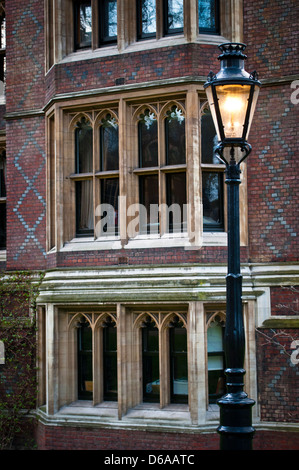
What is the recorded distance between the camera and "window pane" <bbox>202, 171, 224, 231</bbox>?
956 cm

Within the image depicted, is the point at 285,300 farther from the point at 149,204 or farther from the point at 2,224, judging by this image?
the point at 2,224

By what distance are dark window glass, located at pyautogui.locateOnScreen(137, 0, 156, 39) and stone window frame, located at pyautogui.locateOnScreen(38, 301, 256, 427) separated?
13.5 ft

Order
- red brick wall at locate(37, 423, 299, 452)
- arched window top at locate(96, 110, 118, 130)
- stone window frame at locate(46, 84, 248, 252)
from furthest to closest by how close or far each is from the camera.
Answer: arched window top at locate(96, 110, 118, 130) → stone window frame at locate(46, 84, 248, 252) → red brick wall at locate(37, 423, 299, 452)

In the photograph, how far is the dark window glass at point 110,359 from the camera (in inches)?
388

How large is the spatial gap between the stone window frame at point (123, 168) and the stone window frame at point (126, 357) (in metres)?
0.96

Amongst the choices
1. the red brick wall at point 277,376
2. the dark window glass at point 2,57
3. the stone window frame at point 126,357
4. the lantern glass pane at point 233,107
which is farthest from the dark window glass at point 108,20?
the red brick wall at point 277,376

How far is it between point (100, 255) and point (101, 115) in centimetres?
215

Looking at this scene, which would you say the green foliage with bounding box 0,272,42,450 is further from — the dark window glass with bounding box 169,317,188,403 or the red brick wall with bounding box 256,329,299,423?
the red brick wall with bounding box 256,329,299,423

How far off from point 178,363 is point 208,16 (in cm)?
515

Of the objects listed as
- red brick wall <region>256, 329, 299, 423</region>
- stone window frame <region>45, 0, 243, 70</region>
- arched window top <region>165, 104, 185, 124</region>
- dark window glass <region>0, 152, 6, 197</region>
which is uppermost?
stone window frame <region>45, 0, 243, 70</region>

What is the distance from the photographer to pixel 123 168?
9.70 m

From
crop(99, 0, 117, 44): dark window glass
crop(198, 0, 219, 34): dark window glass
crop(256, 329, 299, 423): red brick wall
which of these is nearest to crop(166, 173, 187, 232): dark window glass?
crop(256, 329, 299, 423): red brick wall

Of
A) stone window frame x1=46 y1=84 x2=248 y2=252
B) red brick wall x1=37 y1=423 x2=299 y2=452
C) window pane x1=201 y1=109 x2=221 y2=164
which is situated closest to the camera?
red brick wall x1=37 y1=423 x2=299 y2=452

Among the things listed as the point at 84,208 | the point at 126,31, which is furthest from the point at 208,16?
the point at 84,208
